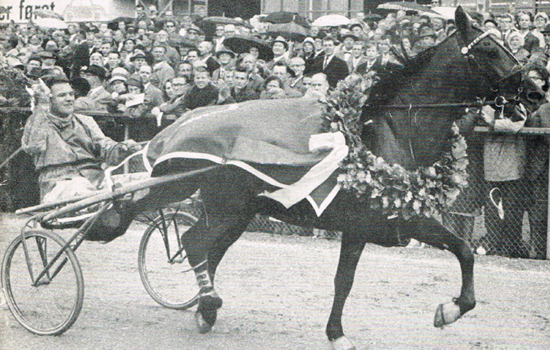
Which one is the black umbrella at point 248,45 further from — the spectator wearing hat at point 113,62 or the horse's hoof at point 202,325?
the horse's hoof at point 202,325

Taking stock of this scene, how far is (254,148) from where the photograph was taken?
5449 mm

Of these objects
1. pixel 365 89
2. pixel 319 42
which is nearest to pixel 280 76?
pixel 319 42

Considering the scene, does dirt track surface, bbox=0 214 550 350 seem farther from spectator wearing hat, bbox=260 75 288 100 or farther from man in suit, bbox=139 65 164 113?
man in suit, bbox=139 65 164 113

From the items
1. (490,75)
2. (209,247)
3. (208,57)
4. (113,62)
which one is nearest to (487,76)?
(490,75)

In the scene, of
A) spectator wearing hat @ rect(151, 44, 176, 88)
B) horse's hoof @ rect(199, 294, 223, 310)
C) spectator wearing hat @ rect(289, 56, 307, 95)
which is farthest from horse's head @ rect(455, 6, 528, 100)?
spectator wearing hat @ rect(151, 44, 176, 88)

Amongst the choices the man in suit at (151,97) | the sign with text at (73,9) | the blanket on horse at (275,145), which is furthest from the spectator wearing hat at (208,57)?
the blanket on horse at (275,145)

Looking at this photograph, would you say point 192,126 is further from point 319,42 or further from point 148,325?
point 319,42

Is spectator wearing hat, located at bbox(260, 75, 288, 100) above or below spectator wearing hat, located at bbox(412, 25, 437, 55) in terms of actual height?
below

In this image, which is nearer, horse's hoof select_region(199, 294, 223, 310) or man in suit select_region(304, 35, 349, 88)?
horse's hoof select_region(199, 294, 223, 310)

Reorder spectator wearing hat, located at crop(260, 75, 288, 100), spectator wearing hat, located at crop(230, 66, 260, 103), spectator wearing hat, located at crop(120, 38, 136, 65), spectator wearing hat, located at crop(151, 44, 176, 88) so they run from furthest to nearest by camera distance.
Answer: spectator wearing hat, located at crop(120, 38, 136, 65), spectator wearing hat, located at crop(151, 44, 176, 88), spectator wearing hat, located at crop(230, 66, 260, 103), spectator wearing hat, located at crop(260, 75, 288, 100)

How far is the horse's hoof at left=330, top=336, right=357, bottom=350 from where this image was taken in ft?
18.1

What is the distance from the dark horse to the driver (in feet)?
3.44

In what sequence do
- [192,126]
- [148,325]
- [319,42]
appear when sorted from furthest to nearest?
[319,42] < [148,325] < [192,126]

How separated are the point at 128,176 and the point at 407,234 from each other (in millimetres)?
2247
